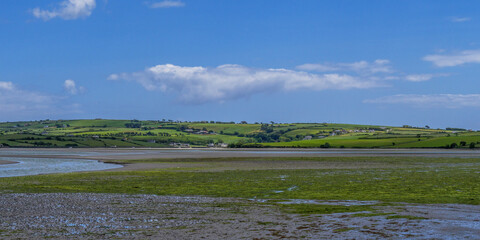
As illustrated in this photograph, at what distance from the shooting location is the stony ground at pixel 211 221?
18516 mm

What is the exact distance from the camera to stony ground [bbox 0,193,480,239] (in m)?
18.5

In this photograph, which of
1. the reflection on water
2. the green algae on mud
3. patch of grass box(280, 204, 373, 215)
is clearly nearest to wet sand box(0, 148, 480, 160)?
the reflection on water

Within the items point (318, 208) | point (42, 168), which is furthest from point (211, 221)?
point (42, 168)

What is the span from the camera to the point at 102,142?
654 feet

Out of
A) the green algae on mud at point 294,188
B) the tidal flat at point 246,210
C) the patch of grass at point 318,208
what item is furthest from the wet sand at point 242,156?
the patch of grass at point 318,208

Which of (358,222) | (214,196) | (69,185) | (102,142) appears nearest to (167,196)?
(214,196)

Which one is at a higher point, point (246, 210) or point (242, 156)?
point (246, 210)

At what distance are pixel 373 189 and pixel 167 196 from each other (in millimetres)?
13623

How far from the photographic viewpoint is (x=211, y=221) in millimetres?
21578

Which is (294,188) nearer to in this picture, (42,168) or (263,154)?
(42,168)

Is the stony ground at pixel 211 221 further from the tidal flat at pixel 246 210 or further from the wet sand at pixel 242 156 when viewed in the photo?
the wet sand at pixel 242 156

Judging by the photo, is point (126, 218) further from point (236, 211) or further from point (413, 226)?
point (413, 226)

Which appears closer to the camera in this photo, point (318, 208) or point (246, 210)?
point (246, 210)

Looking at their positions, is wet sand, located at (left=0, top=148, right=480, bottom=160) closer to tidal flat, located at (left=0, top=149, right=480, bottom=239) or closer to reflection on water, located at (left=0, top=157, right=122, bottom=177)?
reflection on water, located at (left=0, top=157, right=122, bottom=177)
